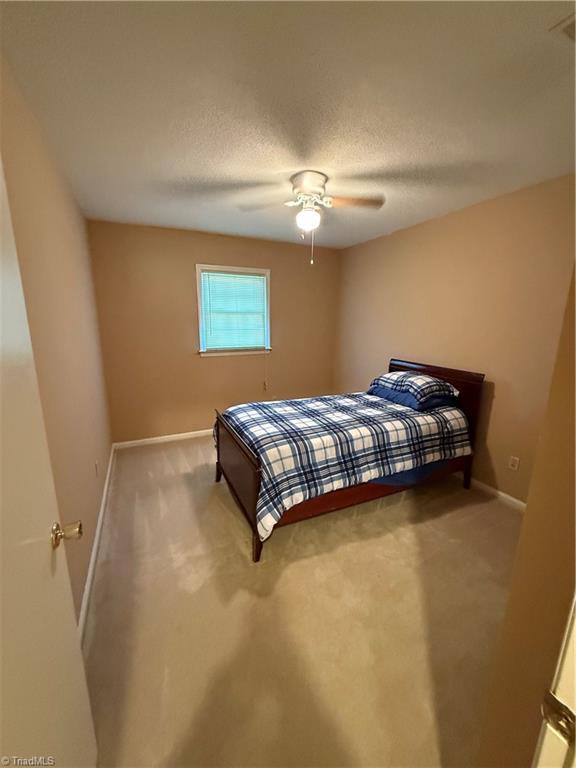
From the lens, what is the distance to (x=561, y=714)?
1.77 ft

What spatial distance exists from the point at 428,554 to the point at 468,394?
1.48 meters

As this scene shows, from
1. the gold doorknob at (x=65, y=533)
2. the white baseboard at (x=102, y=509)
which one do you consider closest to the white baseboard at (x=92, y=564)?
the white baseboard at (x=102, y=509)

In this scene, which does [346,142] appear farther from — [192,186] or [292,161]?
[192,186]

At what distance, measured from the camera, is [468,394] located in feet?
9.32

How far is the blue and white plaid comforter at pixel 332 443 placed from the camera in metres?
1.96

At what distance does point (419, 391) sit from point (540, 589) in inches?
86.9

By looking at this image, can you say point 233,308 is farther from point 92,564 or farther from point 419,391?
point 92,564

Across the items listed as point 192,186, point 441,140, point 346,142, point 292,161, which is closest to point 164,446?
point 192,186

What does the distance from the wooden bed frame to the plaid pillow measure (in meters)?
0.15

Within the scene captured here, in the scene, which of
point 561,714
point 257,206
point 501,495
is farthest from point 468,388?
point 561,714

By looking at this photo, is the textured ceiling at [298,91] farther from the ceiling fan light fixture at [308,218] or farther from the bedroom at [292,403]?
the ceiling fan light fixture at [308,218]

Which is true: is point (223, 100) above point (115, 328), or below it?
above

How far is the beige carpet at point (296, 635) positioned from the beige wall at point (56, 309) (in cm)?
41

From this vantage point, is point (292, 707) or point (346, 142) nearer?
point (292, 707)
